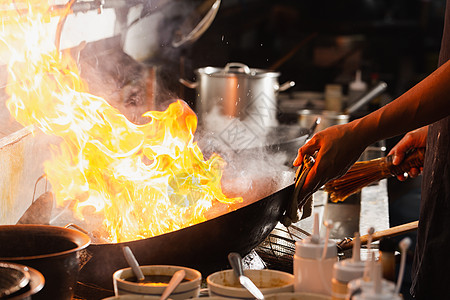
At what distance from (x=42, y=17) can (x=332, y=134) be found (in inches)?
52.5

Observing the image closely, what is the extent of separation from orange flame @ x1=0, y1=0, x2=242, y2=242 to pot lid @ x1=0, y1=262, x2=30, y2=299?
2.57 ft

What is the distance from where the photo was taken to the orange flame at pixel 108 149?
226cm

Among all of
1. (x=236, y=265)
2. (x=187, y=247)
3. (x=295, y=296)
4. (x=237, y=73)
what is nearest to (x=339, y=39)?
(x=237, y=73)

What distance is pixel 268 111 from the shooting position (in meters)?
4.79

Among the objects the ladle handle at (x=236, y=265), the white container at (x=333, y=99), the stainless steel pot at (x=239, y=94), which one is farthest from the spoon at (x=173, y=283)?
the white container at (x=333, y=99)

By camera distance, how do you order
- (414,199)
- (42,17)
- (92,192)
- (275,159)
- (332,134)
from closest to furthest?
(332,134) → (92,192) → (42,17) → (275,159) → (414,199)

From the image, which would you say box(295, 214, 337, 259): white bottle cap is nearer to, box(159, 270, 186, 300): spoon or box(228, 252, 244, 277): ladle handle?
box(228, 252, 244, 277): ladle handle

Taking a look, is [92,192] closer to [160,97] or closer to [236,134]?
[236,134]

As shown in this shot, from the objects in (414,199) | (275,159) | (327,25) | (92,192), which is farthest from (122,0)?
(327,25)

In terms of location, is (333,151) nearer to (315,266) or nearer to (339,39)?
(315,266)

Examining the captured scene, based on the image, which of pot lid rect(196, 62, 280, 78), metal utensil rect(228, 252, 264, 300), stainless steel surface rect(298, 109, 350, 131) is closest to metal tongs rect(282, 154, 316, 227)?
metal utensil rect(228, 252, 264, 300)

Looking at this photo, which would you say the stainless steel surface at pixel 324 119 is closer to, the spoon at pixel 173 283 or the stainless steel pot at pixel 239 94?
the stainless steel pot at pixel 239 94

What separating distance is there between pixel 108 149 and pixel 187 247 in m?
0.68

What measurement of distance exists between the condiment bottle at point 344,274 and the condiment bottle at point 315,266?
0.10 m
